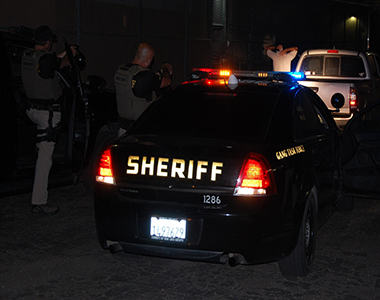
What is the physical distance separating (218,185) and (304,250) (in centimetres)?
103

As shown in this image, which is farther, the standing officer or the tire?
the standing officer

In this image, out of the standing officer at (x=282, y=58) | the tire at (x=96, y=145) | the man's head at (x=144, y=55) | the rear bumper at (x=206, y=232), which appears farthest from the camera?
the standing officer at (x=282, y=58)

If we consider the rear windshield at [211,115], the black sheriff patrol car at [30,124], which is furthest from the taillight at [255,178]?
the black sheriff patrol car at [30,124]

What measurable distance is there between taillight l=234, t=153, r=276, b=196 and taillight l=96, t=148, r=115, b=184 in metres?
1.02

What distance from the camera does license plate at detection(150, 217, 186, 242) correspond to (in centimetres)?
478

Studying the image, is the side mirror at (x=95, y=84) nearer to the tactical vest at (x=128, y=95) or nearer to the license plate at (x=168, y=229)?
the tactical vest at (x=128, y=95)

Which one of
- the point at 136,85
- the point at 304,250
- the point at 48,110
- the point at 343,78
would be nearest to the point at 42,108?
the point at 48,110

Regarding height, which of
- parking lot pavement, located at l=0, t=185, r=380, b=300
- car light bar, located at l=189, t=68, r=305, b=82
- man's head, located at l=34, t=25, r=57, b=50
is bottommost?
parking lot pavement, located at l=0, t=185, r=380, b=300

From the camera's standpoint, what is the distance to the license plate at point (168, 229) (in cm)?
478

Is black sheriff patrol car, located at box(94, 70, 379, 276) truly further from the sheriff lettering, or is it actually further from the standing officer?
the standing officer

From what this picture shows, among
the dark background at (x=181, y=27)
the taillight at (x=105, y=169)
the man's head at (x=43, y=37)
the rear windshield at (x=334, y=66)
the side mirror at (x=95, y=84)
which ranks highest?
the dark background at (x=181, y=27)

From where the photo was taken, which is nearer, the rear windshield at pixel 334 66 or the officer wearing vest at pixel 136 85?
the officer wearing vest at pixel 136 85

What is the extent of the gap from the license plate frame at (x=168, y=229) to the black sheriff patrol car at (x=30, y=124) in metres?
2.93

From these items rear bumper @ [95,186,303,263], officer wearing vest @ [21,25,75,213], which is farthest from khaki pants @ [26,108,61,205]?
rear bumper @ [95,186,303,263]
